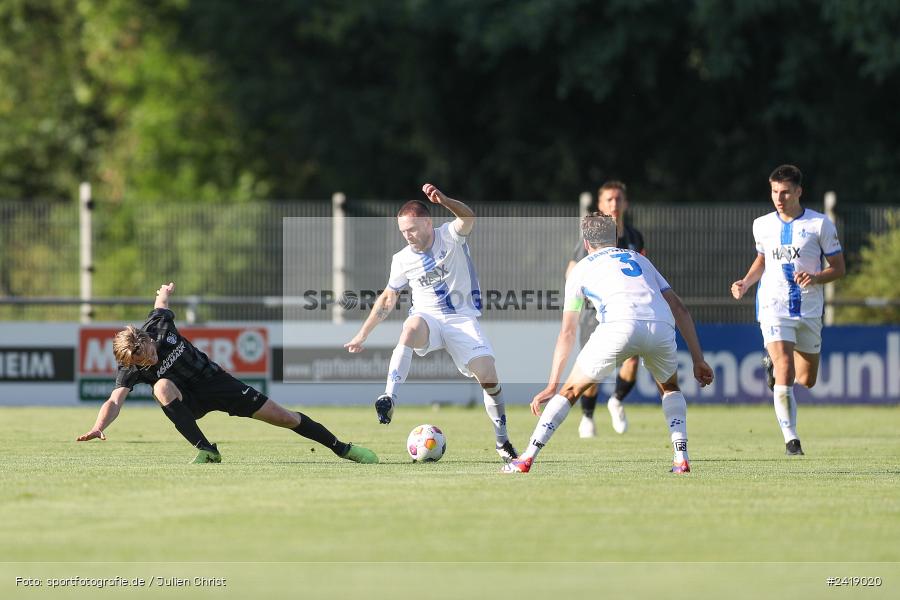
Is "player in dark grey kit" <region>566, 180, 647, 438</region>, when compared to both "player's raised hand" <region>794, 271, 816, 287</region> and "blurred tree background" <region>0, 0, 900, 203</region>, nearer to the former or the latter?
"player's raised hand" <region>794, 271, 816, 287</region>

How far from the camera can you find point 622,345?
9953 millimetres

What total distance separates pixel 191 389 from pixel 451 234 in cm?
237

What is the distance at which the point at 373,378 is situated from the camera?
20.8 metres

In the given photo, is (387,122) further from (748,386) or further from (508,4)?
(748,386)

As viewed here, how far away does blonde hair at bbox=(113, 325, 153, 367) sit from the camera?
36.5 ft

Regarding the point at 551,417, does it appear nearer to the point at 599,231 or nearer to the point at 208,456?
the point at 599,231

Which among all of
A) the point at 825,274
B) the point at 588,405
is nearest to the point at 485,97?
the point at 588,405

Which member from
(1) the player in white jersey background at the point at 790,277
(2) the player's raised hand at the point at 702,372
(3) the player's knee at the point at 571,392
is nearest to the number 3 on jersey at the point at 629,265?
(2) the player's raised hand at the point at 702,372

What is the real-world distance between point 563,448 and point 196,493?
5.05m

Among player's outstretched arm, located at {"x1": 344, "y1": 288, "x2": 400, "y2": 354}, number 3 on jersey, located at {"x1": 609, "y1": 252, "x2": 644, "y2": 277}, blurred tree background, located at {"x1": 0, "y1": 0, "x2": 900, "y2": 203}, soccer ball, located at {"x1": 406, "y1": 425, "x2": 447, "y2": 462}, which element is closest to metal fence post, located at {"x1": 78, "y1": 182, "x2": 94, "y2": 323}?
player's outstretched arm, located at {"x1": 344, "y1": 288, "x2": 400, "y2": 354}

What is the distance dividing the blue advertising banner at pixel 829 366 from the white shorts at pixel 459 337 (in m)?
9.09

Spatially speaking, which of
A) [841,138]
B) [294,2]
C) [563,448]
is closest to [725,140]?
[841,138]

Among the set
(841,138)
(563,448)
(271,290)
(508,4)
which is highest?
(508,4)

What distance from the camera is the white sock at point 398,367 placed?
11.6 m
